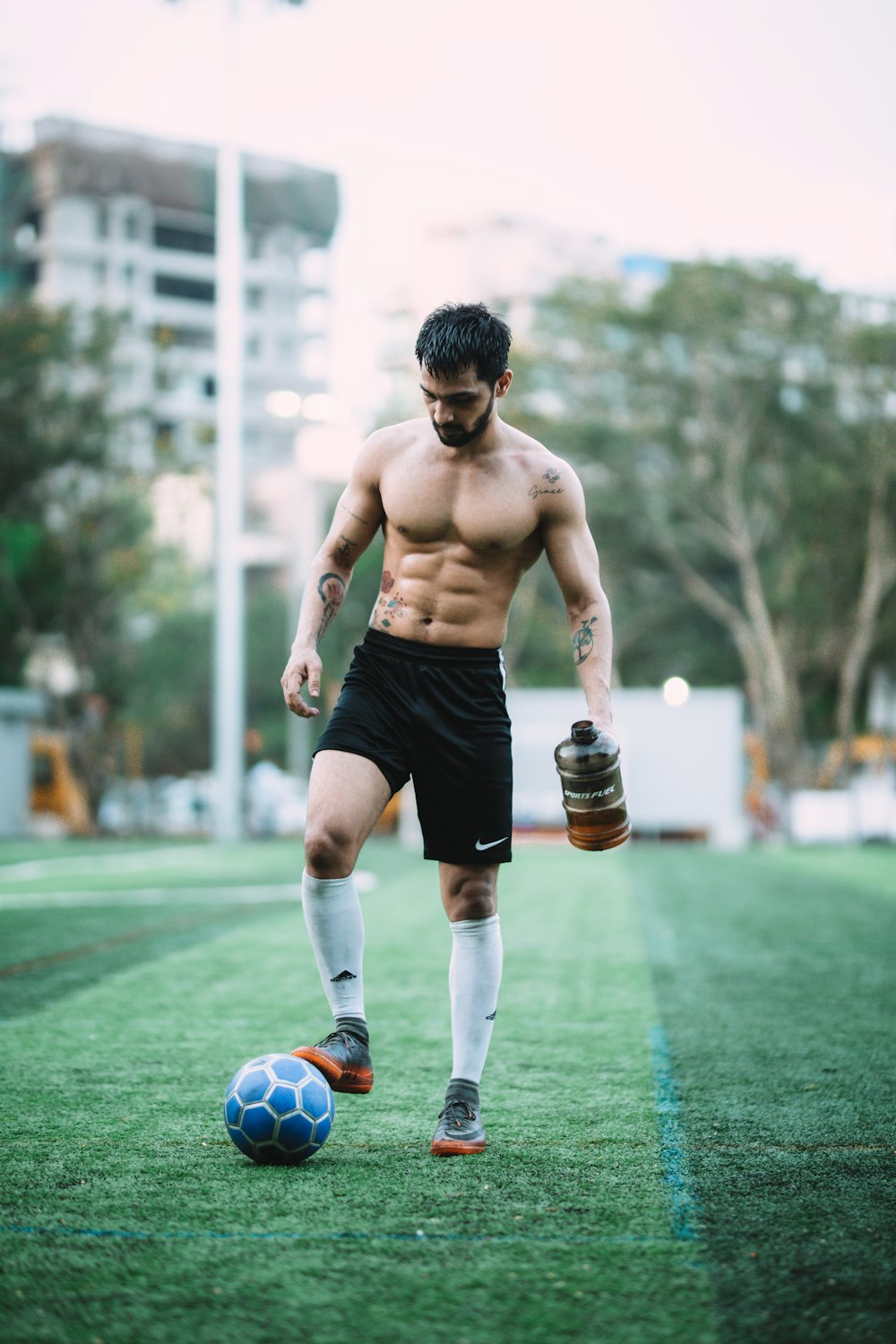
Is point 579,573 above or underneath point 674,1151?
above

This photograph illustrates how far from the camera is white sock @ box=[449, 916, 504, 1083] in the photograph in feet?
12.6

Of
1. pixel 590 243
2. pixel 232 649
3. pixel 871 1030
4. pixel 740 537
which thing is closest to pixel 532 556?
pixel 871 1030

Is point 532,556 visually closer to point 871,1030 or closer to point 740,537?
point 871,1030

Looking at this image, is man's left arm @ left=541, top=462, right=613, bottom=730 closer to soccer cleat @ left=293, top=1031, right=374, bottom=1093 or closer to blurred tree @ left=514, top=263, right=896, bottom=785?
soccer cleat @ left=293, top=1031, right=374, bottom=1093

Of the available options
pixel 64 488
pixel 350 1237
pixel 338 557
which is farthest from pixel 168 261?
pixel 350 1237

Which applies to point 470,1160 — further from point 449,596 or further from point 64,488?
point 64,488

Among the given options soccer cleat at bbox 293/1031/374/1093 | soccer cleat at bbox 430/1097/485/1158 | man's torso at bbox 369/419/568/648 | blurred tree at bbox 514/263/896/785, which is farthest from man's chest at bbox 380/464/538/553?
blurred tree at bbox 514/263/896/785

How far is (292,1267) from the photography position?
270 cm

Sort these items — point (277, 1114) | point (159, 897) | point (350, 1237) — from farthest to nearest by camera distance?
1. point (159, 897)
2. point (277, 1114)
3. point (350, 1237)

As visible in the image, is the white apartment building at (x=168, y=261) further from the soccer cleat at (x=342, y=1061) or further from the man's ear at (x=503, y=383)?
the soccer cleat at (x=342, y=1061)

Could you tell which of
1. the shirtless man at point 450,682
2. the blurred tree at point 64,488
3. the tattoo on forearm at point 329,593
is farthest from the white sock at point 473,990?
the blurred tree at point 64,488

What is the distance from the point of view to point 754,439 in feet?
103

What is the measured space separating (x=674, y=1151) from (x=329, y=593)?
5.89 feet

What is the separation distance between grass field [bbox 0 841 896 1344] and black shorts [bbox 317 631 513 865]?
81cm
